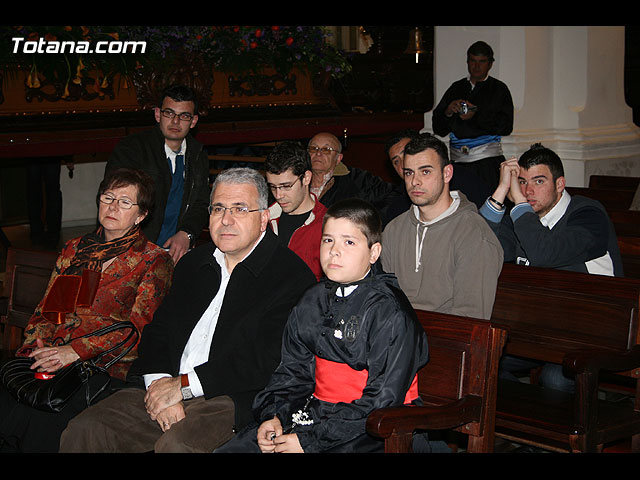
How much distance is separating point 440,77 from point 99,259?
5900 millimetres

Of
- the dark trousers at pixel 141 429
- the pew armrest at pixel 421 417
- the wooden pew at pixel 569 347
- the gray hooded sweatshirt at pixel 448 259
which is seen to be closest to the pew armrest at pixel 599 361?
the wooden pew at pixel 569 347

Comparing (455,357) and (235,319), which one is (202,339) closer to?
(235,319)

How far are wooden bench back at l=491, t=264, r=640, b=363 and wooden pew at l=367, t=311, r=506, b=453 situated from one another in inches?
34.2

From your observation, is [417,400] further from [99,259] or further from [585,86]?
[585,86]

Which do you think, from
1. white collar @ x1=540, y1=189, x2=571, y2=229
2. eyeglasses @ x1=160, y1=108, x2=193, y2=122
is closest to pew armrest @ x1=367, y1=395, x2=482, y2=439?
white collar @ x1=540, y1=189, x2=571, y2=229

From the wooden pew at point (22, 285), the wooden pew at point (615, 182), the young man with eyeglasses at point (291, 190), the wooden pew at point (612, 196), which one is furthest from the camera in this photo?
the wooden pew at point (615, 182)

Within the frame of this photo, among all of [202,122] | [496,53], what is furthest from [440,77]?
[202,122]

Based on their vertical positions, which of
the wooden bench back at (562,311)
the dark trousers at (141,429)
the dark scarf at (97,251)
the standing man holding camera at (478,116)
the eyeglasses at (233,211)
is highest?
the standing man holding camera at (478,116)

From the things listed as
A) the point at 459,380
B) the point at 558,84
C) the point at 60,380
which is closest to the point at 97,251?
the point at 60,380

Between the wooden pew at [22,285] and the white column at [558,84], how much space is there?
216 inches

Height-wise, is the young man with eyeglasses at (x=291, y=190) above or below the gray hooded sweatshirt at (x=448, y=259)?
above

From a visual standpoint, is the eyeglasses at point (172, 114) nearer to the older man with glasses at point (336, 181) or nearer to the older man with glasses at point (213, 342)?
the older man with glasses at point (336, 181)

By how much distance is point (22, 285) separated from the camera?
4359 millimetres

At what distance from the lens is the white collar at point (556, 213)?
427 cm
